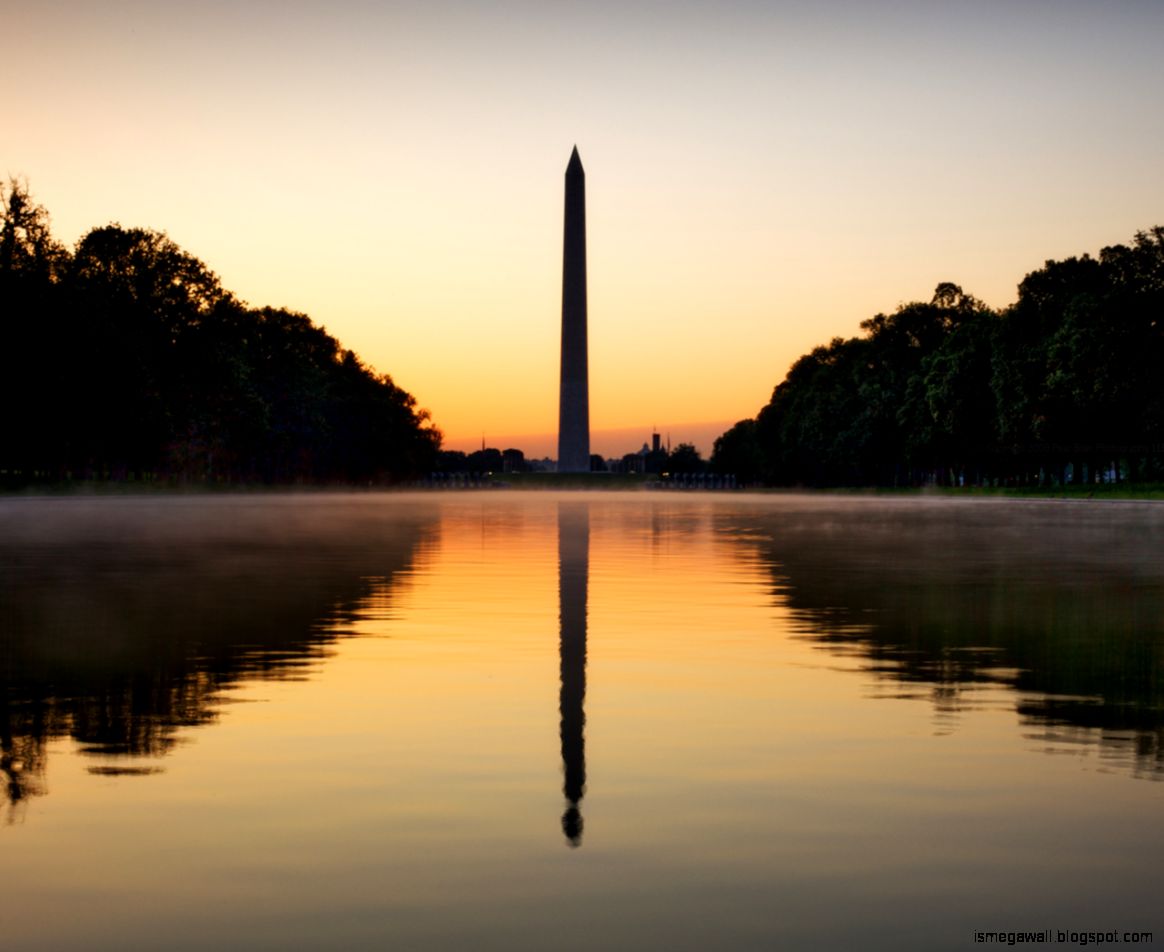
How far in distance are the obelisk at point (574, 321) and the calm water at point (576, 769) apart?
10152 centimetres

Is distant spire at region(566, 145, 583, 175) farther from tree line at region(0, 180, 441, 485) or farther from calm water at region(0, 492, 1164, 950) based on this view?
calm water at region(0, 492, 1164, 950)

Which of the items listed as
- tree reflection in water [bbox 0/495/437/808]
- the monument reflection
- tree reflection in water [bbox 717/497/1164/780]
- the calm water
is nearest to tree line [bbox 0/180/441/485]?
tree reflection in water [bbox 0/495/437/808]

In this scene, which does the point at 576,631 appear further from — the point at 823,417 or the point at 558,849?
the point at 823,417

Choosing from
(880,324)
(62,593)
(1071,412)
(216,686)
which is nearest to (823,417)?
(880,324)

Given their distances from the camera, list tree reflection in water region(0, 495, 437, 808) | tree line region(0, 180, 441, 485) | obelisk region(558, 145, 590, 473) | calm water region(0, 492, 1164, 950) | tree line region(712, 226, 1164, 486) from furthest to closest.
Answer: obelisk region(558, 145, 590, 473) < tree line region(712, 226, 1164, 486) < tree line region(0, 180, 441, 485) < tree reflection in water region(0, 495, 437, 808) < calm water region(0, 492, 1164, 950)

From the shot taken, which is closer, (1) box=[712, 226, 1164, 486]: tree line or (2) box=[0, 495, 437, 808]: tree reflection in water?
(2) box=[0, 495, 437, 808]: tree reflection in water

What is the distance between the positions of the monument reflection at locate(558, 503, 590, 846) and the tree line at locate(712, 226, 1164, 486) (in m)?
63.6

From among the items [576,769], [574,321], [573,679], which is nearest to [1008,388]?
[574,321]

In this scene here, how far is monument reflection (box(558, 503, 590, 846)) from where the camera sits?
8.67 meters

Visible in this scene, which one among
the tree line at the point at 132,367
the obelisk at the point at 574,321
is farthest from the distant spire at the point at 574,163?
the tree line at the point at 132,367

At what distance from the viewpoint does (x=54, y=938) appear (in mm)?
6129

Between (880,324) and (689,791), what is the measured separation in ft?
461

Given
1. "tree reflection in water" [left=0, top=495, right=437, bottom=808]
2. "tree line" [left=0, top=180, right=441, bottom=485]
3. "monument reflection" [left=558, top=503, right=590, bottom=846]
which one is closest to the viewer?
"monument reflection" [left=558, top=503, right=590, bottom=846]

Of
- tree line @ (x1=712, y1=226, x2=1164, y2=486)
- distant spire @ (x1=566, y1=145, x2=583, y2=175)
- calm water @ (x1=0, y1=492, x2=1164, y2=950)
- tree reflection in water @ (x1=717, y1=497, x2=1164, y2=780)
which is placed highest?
distant spire @ (x1=566, y1=145, x2=583, y2=175)
